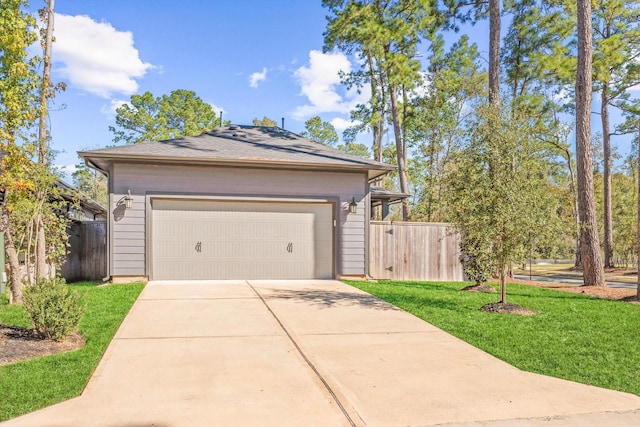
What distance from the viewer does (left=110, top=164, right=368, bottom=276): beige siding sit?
966 centimetres

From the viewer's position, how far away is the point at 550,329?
612 centimetres

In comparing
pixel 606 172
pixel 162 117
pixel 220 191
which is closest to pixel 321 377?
pixel 220 191

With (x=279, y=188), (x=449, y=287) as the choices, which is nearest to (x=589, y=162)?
(x=449, y=287)

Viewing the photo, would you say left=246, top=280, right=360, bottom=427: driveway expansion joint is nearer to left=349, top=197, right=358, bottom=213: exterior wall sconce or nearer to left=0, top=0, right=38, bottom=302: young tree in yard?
left=349, top=197, right=358, bottom=213: exterior wall sconce

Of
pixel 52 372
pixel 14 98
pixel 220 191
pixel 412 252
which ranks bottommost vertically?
pixel 52 372

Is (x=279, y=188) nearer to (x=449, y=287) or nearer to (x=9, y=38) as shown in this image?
(x=449, y=287)

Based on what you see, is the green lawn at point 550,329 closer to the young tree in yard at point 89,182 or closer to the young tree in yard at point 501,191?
the young tree in yard at point 501,191

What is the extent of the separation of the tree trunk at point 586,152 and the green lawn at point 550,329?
1.95 meters

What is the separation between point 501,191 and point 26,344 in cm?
667

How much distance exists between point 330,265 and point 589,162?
6811 millimetres

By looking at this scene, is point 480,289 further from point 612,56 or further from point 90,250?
point 612,56

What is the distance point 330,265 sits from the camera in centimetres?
1091

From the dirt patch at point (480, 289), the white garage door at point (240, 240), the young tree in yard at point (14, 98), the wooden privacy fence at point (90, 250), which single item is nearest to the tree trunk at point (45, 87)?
the young tree in yard at point (14, 98)

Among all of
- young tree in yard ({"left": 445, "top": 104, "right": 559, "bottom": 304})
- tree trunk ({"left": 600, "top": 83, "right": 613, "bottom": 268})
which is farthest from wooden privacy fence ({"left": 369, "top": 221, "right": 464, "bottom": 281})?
tree trunk ({"left": 600, "top": 83, "right": 613, "bottom": 268})
